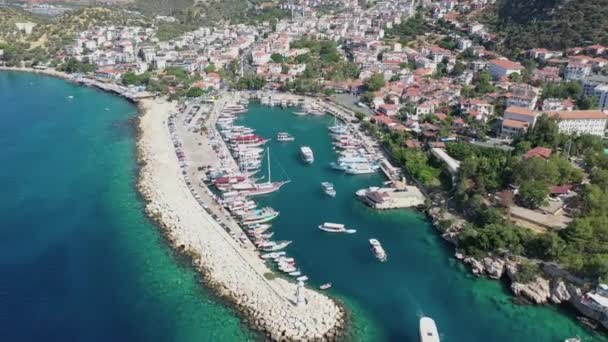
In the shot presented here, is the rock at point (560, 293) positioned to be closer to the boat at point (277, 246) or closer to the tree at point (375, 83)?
the boat at point (277, 246)

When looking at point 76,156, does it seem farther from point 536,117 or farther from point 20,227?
point 536,117

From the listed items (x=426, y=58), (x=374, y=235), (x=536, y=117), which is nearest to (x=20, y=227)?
(x=374, y=235)

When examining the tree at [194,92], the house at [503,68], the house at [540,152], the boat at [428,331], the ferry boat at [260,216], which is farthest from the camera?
the tree at [194,92]

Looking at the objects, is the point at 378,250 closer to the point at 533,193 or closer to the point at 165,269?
the point at 533,193

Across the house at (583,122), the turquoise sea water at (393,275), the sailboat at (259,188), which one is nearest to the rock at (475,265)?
the turquoise sea water at (393,275)

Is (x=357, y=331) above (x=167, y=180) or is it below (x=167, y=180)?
below
